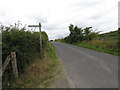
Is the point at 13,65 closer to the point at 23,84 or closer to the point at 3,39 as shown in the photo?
the point at 23,84

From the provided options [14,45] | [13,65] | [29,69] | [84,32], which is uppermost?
[84,32]

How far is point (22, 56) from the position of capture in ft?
16.9

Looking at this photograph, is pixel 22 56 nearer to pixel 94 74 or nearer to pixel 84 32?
pixel 94 74

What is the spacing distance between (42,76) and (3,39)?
93.4 inches

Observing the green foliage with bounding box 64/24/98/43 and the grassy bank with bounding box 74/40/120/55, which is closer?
the grassy bank with bounding box 74/40/120/55

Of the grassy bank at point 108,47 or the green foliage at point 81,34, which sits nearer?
the grassy bank at point 108,47

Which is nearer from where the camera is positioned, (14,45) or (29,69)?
(14,45)

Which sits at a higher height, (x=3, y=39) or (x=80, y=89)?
(x=3, y=39)

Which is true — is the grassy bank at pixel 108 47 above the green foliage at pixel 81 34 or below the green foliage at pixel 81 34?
below

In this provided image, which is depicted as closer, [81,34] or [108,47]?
[108,47]

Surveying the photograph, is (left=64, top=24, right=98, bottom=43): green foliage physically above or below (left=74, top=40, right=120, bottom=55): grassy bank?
above

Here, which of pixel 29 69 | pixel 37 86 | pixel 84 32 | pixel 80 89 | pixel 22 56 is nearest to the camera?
pixel 80 89

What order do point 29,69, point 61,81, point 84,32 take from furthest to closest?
point 84,32 < point 29,69 < point 61,81

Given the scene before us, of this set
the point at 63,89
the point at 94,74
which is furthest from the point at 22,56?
the point at 94,74
